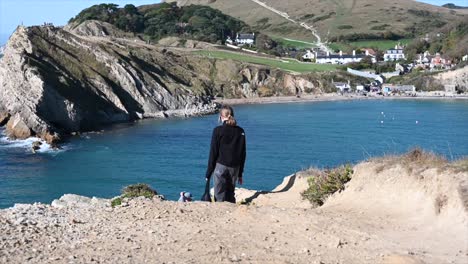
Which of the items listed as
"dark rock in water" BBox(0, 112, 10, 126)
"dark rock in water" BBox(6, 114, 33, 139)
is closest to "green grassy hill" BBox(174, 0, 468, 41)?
"dark rock in water" BBox(0, 112, 10, 126)

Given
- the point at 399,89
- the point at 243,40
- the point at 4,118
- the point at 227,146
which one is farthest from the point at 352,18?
the point at 227,146

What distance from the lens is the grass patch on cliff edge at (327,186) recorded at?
11.7 meters

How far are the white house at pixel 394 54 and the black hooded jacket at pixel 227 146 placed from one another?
129050mm

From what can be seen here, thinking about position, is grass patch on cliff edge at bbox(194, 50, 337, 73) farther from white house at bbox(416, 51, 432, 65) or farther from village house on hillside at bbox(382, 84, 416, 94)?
white house at bbox(416, 51, 432, 65)

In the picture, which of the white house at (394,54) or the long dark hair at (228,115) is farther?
the white house at (394,54)

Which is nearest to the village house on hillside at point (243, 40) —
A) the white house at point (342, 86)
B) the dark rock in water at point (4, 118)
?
the white house at point (342, 86)

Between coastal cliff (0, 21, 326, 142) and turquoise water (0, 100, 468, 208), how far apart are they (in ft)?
14.3

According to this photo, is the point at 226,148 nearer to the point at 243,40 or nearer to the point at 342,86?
the point at 342,86

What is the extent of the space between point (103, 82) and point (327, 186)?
64552 millimetres

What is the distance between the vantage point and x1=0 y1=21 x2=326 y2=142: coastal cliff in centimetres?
5906

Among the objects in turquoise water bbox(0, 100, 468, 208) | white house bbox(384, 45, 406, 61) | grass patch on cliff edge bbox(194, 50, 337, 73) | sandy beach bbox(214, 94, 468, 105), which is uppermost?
white house bbox(384, 45, 406, 61)

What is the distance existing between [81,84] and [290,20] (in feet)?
390

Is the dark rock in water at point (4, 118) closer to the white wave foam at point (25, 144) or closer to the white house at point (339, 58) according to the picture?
the white wave foam at point (25, 144)

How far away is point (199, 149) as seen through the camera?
49188 mm
